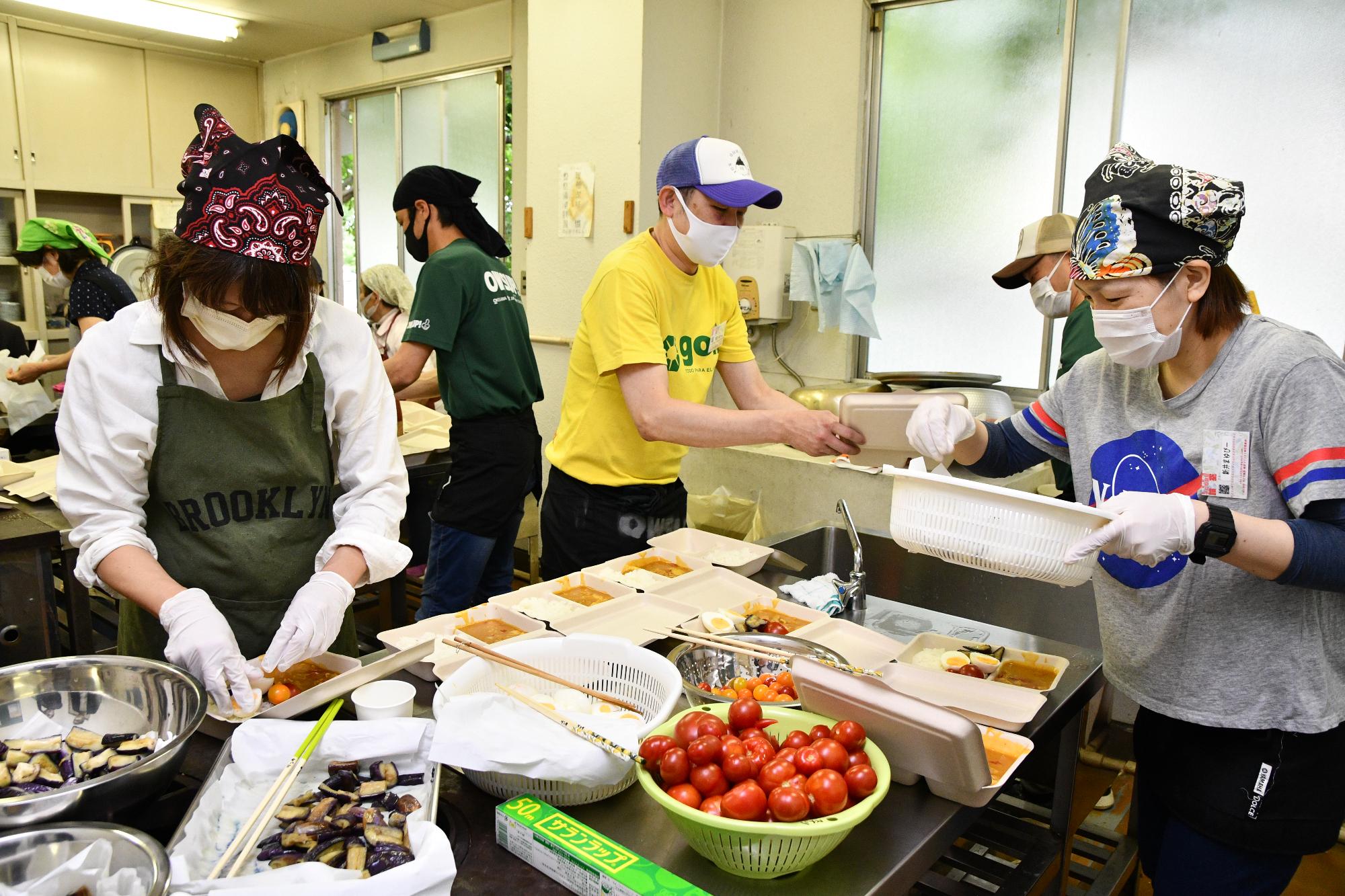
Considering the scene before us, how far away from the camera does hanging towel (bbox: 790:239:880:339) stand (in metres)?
4.51

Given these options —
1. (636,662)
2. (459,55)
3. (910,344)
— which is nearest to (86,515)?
(636,662)

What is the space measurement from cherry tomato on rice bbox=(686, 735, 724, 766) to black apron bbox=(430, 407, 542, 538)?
2102mm

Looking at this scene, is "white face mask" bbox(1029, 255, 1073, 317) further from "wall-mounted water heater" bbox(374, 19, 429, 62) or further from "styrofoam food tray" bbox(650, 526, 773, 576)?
"wall-mounted water heater" bbox(374, 19, 429, 62)

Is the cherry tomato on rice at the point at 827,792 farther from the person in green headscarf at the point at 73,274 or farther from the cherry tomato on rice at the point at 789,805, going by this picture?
the person in green headscarf at the point at 73,274

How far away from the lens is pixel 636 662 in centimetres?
153

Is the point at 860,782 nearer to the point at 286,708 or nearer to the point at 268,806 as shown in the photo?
the point at 268,806

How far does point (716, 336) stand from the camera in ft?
8.53

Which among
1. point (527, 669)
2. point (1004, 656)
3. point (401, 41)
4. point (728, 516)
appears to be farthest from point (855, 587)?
point (401, 41)

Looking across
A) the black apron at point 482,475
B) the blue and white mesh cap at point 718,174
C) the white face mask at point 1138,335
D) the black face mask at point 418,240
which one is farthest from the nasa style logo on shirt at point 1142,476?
the black face mask at point 418,240

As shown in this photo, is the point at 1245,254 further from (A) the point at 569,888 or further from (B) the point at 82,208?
(B) the point at 82,208

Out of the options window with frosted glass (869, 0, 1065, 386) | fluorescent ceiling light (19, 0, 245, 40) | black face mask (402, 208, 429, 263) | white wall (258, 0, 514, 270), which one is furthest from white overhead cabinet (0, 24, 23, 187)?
window with frosted glass (869, 0, 1065, 386)

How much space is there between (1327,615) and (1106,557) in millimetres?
333

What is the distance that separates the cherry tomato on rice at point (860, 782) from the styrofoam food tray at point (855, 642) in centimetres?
64

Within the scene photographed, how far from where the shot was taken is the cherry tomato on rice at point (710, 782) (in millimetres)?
1146
